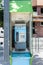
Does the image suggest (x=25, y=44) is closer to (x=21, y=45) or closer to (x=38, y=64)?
(x=21, y=45)

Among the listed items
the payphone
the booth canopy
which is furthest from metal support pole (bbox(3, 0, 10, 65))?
the payphone

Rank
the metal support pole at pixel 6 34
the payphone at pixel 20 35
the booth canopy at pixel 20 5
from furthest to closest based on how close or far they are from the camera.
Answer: the payphone at pixel 20 35 → the booth canopy at pixel 20 5 → the metal support pole at pixel 6 34

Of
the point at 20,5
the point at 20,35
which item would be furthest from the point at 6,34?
the point at 20,5

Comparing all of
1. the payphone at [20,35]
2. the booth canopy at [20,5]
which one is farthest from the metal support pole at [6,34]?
the payphone at [20,35]

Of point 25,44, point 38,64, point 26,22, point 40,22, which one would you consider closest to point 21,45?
point 25,44

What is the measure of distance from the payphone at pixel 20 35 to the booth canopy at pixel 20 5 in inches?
18.4

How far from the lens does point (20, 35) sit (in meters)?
6.64

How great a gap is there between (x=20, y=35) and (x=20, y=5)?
0.84 metres

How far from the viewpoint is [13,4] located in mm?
6355

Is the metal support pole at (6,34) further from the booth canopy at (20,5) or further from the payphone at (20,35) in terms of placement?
the payphone at (20,35)

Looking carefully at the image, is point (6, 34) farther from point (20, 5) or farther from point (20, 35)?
point (20, 5)

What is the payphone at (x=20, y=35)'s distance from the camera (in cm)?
662

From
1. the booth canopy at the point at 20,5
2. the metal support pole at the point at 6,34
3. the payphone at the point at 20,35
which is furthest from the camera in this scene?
the payphone at the point at 20,35

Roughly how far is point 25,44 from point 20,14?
2.80 ft
